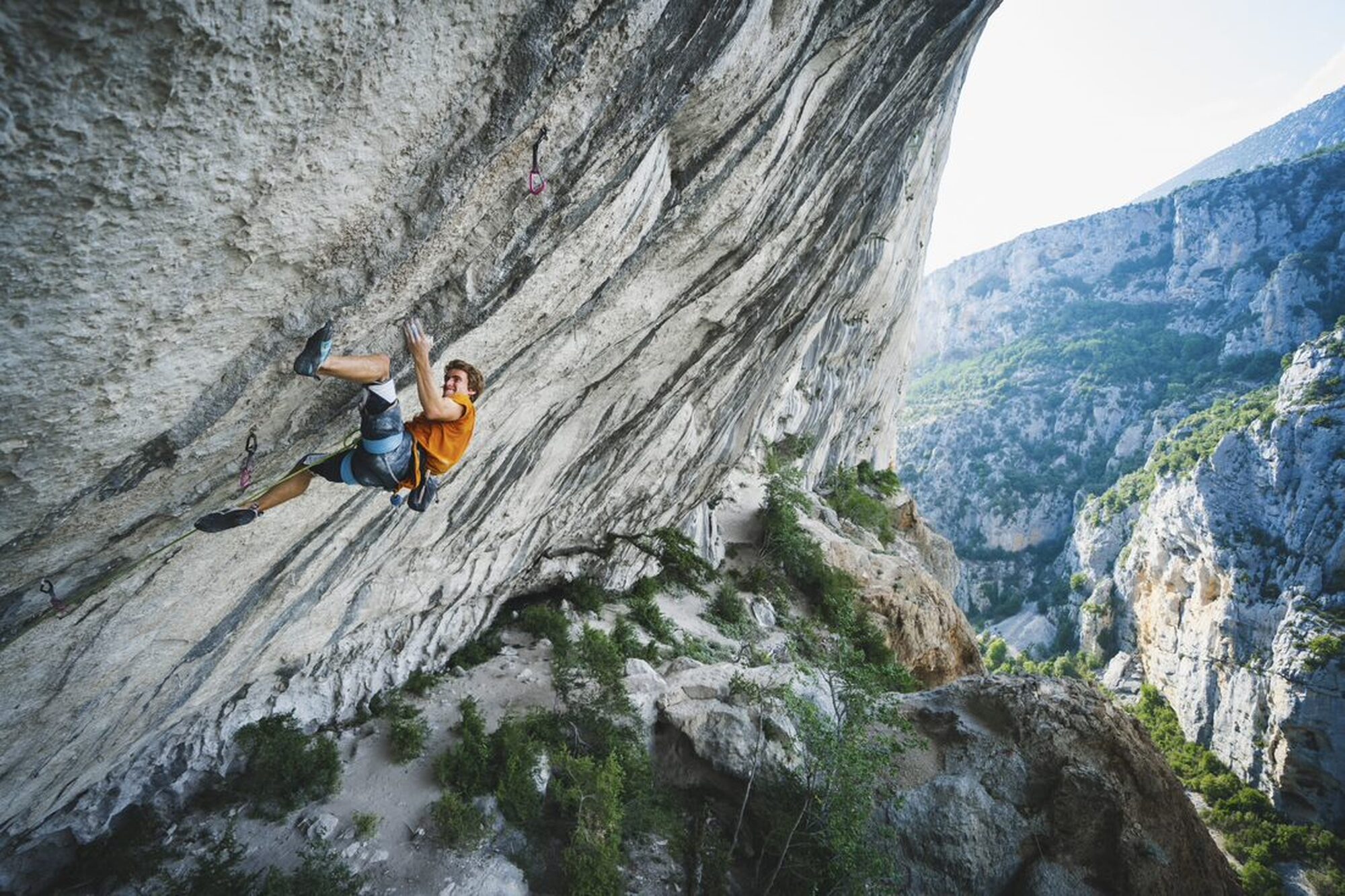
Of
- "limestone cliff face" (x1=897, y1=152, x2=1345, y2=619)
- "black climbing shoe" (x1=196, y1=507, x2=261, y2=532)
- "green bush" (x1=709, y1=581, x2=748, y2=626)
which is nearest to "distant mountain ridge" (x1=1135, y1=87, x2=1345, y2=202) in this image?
"limestone cliff face" (x1=897, y1=152, x2=1345, y2=619)

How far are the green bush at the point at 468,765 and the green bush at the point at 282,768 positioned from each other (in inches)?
54.7

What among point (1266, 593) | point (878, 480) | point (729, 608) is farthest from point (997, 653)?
point (729, 608)

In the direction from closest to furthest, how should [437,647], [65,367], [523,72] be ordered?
[65,367]
[523,72]
[437,647]

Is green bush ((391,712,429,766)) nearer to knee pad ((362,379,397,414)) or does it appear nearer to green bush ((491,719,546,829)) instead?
green bush ((491,719,546,829))

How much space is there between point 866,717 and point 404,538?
700 cm

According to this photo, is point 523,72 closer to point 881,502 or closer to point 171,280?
point 171,280

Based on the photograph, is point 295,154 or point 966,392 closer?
point 295,154

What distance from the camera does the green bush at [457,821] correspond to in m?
6.74

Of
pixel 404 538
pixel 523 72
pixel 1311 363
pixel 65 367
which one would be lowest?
pixel 404 538

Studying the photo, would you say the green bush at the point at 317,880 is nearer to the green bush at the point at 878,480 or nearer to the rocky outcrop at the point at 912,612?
the rocky outcrop at the point at 912,612

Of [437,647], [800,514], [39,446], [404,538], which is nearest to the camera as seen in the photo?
[39,446]

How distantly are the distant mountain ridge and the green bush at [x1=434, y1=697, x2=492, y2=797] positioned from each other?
14046 centimetres

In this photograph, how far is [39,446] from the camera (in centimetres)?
271

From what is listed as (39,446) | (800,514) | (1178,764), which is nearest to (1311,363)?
(1178,764)
